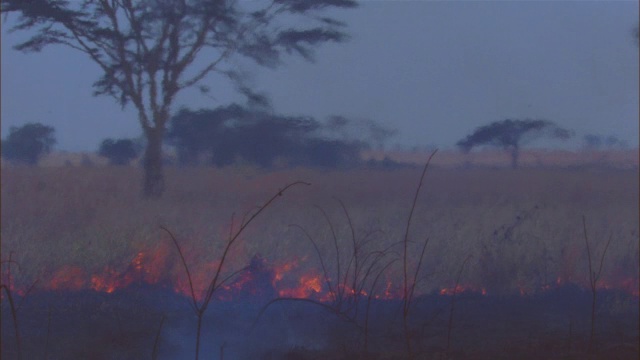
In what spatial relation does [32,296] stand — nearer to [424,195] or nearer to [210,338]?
[210,338]

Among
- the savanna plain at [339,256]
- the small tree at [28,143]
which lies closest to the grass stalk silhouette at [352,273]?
the savanna plain at [339,256]

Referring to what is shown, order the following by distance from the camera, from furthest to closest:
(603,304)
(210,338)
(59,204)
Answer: (603,304)
(59,204)
(210,338)

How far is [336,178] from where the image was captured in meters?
4.49

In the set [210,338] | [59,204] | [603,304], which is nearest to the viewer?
[210,338]

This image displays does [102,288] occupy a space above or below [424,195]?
below

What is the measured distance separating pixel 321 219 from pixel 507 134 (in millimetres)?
1209

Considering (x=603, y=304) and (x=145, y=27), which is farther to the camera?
(x=603, y=304)

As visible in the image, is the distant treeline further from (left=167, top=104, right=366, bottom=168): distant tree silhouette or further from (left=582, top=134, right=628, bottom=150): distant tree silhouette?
(left=582, top=134, right=628, bottom=150): distant tree silhouette

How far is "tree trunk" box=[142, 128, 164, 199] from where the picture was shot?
4.22 m

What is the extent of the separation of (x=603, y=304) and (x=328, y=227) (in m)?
1.67

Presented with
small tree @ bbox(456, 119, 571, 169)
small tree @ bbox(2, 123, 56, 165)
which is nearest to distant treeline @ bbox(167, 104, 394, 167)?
small tree @ bbox(456, 119, 571, 169)

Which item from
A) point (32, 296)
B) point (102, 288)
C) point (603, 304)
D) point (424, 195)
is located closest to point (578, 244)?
point (603, 304)

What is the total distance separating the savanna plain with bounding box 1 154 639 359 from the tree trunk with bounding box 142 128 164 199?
52 mm

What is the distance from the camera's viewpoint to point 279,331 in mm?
4133
